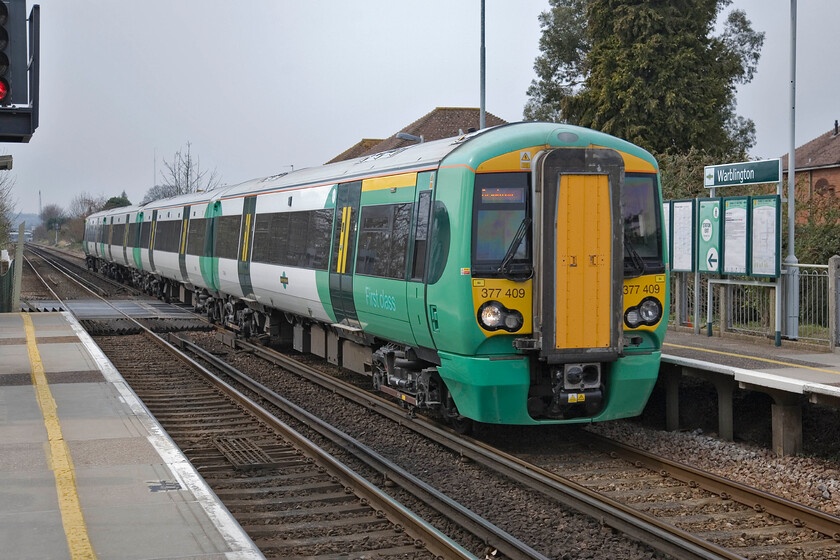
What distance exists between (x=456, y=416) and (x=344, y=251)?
3182 mm

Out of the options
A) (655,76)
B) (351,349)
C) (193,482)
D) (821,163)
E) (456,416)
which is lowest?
(193,482)

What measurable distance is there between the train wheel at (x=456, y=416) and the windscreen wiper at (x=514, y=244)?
5.59 ft

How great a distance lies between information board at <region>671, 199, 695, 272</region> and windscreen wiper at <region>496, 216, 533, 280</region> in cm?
591

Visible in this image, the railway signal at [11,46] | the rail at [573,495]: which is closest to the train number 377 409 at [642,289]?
the rail at [573,495]

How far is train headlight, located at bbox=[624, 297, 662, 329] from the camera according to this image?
29.6ft

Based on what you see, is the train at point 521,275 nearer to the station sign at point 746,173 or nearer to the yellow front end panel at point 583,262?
the yellow front end panel at point 583,262

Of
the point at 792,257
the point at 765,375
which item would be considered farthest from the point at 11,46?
the point at 792,257

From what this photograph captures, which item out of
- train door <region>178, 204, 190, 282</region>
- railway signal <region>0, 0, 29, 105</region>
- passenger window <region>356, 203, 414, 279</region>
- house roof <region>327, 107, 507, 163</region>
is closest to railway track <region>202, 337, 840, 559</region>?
passenger window <region>356, 203, 414, 279</region>

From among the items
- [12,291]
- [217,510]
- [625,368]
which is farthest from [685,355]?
[12,291]

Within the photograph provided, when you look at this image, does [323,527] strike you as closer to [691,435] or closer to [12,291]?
[691,435]

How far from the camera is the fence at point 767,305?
12125 millimetres

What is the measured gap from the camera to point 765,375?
9172mm

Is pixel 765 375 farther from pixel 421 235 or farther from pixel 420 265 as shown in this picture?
pixel 421 235

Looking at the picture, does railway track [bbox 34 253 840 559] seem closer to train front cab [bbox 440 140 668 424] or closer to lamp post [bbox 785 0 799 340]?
train front cab [bbox 440 140 668 424]
